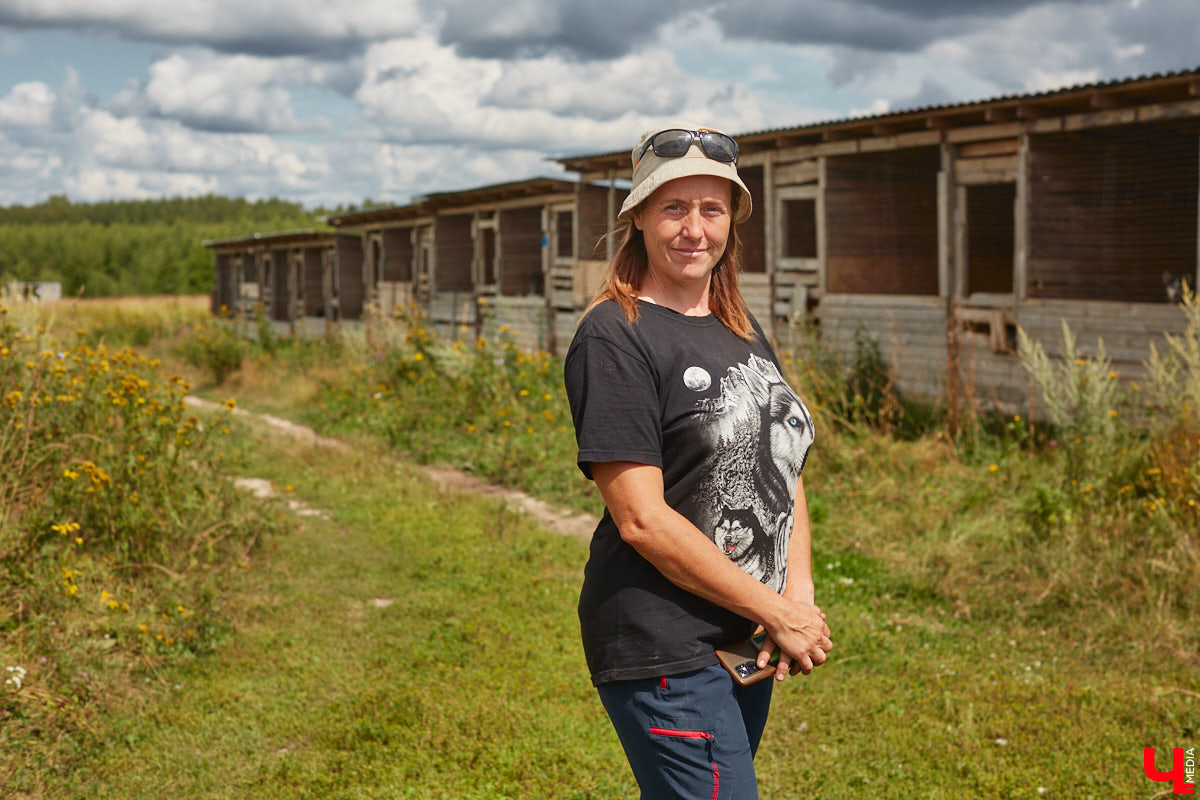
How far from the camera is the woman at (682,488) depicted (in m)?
2.01

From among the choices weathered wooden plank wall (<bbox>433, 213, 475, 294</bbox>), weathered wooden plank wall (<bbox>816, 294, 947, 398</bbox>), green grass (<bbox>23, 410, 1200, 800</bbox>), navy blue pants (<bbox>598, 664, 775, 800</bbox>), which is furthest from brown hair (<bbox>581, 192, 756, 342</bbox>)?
weathered wooden plank wall (<bbox>433, 213, 475, 294</bbox>)

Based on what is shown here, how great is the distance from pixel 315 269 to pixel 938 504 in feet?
67.6

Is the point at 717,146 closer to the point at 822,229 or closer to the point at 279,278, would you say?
the point at 822,229

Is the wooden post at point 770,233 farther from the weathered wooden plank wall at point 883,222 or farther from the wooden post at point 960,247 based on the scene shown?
the wooden post at point 960,247

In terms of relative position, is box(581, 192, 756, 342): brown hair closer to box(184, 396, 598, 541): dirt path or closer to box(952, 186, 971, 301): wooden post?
box(184, 396, 598, 541): dirt path

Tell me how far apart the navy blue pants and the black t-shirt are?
0.04m

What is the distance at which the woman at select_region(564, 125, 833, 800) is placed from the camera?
2008 millimetres

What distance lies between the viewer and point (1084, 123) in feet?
29.3

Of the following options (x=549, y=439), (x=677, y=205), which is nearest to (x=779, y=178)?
(x=549, y=439)

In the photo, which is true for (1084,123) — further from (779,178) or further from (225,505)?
(225,505)

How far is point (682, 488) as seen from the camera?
82.7 inches

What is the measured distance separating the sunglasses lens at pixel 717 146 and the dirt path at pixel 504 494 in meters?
5.48

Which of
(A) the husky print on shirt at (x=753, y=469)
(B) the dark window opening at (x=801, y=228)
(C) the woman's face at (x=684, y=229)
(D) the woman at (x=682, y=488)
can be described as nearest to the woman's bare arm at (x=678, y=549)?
(D) the woman at (x=682, y=488)
